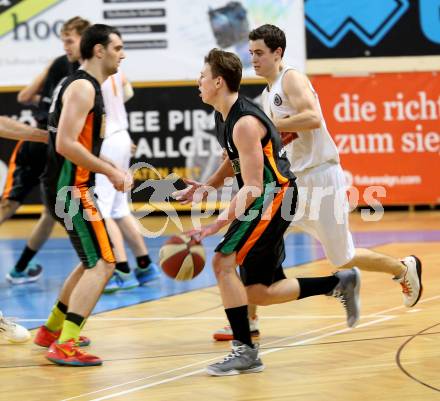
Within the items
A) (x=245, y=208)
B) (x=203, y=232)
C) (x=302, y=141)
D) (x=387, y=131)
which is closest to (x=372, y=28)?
(x=387, y=131)

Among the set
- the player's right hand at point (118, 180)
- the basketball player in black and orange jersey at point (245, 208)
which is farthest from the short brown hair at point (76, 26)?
the basketball player in black and orange jersey at point (245, 208)

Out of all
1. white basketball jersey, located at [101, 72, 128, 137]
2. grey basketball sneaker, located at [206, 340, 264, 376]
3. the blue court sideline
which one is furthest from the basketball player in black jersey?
grey basketball sneaker, located at [206, 340, 264, 376]

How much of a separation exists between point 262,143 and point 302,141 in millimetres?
1263

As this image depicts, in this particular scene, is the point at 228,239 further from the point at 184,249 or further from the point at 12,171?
the point at 12,171

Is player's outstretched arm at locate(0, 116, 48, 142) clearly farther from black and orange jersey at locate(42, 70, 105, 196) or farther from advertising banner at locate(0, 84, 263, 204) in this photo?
advertising banner at locate(0, 84, 263, 204)

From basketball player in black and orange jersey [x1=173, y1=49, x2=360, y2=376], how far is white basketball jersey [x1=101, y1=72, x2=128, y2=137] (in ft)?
10.3

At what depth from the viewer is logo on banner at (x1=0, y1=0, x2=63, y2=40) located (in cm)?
1415

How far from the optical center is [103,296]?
889cm

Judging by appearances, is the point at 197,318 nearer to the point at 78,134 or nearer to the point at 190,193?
the point at 190,193

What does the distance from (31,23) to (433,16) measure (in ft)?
17.6

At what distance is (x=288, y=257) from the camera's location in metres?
10.5

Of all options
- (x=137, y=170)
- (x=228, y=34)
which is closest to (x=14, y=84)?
(x=137, y=170)

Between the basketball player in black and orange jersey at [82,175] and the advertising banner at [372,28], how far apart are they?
7.60 meters

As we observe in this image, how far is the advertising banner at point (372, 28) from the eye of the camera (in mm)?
13758
